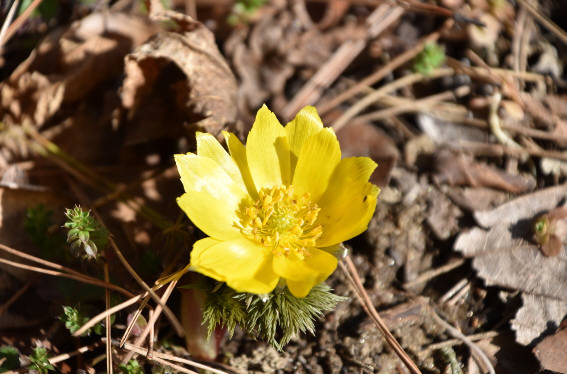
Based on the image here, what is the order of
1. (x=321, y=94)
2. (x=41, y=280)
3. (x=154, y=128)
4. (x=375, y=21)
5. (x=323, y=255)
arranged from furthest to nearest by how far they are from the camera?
1. (x=375, y=21)
2. (x=321, y=94)
3. (x=154, y=128)
4. (x=41, y=280)
5. (x=323, y=255)

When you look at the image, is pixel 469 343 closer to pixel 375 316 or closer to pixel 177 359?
pixel 375 316

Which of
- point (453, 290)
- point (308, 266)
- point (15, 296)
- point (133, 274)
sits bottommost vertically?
point (453, 290)

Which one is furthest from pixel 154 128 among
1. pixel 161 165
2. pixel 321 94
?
pixel 321 94

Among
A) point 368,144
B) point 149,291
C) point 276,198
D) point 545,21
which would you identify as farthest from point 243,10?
point 149,291

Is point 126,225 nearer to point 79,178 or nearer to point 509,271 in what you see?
point 79,178

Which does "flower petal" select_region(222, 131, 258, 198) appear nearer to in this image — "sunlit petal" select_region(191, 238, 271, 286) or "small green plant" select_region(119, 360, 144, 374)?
"sunlit petal" select_region(191, 238, 271, 286)
